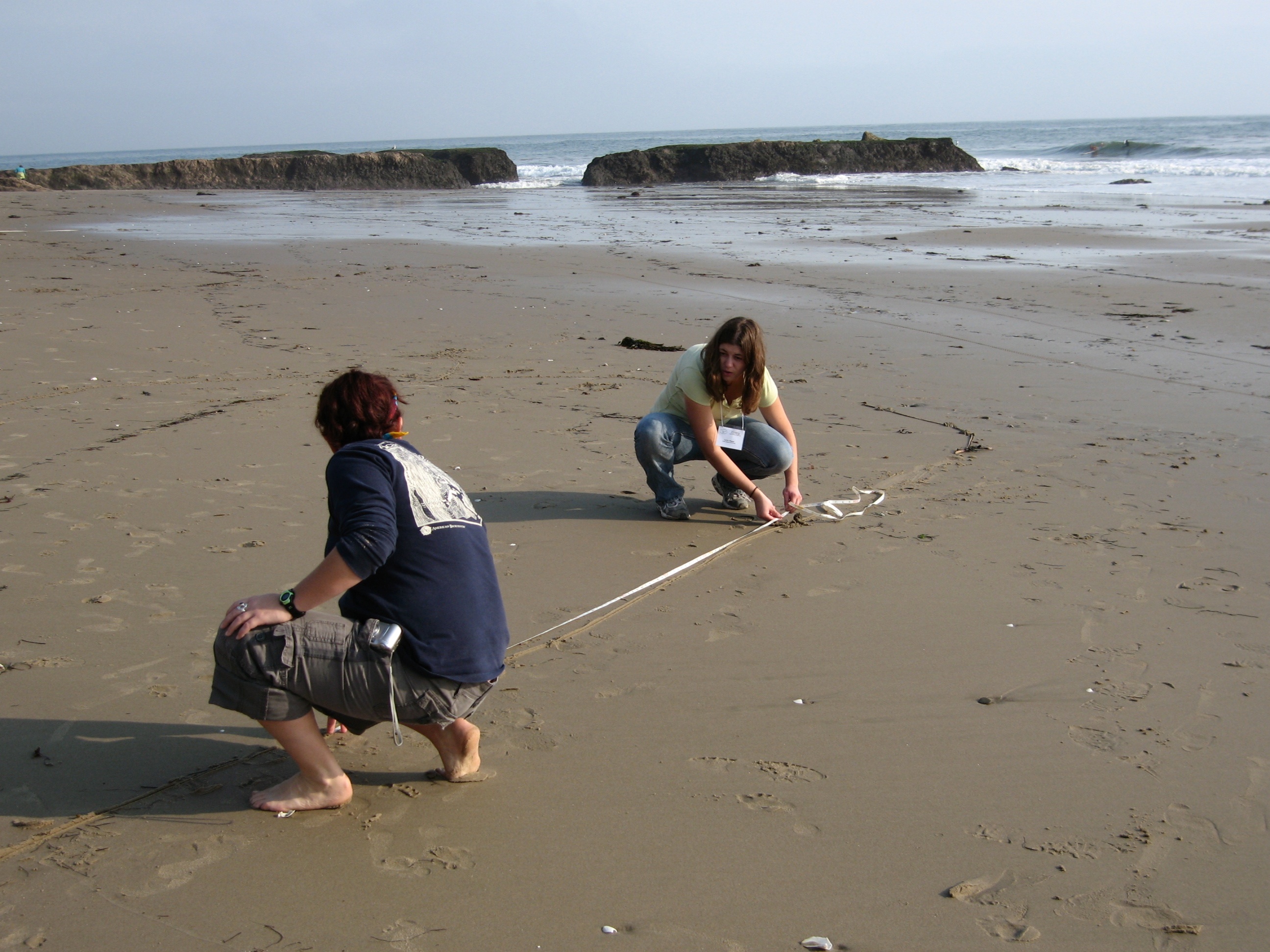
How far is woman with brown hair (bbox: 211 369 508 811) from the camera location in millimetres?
2361

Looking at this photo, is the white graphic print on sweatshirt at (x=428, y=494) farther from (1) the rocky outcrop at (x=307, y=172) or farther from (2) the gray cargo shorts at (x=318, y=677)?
(1) the rocky outcrop at (x=307, y=172)

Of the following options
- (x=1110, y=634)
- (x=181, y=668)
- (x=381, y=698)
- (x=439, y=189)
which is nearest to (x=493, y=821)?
(x=381, y=698)

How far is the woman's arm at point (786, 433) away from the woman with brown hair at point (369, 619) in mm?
2381

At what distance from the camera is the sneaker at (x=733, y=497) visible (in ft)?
16.4

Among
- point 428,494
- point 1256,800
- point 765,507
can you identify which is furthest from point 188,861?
point 765,507

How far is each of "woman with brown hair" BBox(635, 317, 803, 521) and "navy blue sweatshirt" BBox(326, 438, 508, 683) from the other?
6.97 ft

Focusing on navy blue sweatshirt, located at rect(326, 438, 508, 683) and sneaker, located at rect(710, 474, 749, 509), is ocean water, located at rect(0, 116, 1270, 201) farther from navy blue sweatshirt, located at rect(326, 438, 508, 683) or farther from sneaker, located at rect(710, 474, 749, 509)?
navy blue sweatshirt, located at rect(326, 438, 508, 683)

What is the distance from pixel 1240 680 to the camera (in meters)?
3.21

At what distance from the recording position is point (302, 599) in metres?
2.36

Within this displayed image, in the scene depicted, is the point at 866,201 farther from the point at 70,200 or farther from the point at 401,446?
the point at 401,446

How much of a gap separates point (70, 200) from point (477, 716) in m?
29.2

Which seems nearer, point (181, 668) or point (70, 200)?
point (181, 668)

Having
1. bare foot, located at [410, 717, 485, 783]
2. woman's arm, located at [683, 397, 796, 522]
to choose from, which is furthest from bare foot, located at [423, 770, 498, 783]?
woman's arm, located at [683, 397, 796, 522]

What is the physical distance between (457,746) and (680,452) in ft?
8.15
